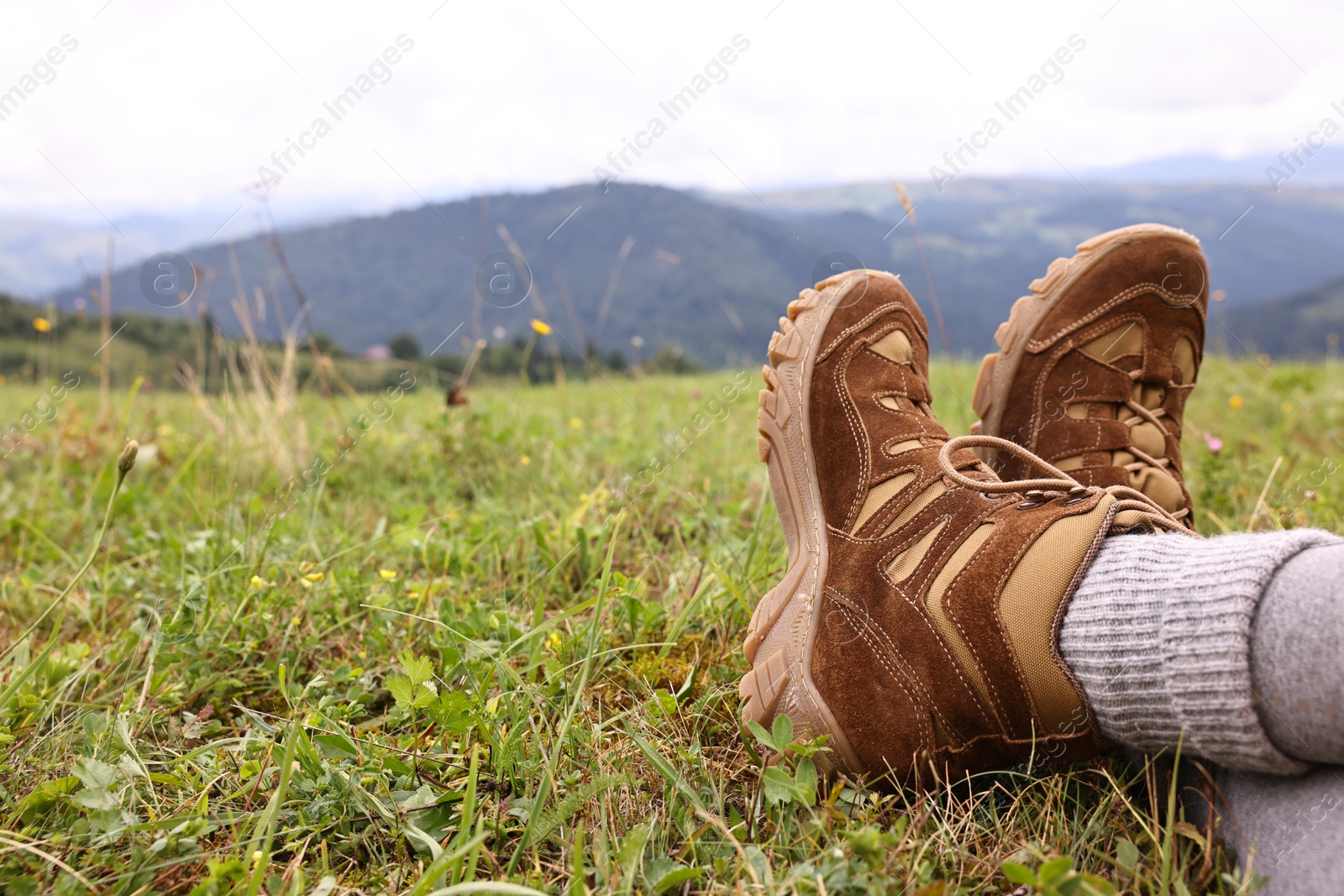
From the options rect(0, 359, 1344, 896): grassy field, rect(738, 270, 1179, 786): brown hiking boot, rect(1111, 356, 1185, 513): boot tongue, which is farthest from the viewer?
rect(1111, 356, 1185, 513): boot tongue

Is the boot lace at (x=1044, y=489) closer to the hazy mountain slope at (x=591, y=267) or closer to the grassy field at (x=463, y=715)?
the grassy field at (x=463, y=715)

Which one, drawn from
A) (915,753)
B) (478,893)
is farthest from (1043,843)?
(478,893)

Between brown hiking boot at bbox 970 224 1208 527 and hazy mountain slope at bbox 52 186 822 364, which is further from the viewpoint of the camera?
hazy mountain slope at bbox 52 186 822 364

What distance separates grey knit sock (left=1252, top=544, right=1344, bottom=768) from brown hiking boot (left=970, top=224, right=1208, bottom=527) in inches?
34.1

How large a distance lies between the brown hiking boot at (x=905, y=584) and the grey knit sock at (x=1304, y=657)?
0.21m

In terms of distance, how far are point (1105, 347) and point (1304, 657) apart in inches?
44.4

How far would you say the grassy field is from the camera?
2.79 ft

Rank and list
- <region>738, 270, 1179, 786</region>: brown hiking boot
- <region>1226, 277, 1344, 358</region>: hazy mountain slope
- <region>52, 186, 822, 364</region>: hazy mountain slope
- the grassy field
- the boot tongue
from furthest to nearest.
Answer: <region>1226, 277, 1344, 358</region>: hazy mountain slope < <region>52, 186, 822, 364</region>: hazy mountain slope < the boot tongue < <region>738, 270, 1179, 786</region>: brown hiking boot < the grassy field

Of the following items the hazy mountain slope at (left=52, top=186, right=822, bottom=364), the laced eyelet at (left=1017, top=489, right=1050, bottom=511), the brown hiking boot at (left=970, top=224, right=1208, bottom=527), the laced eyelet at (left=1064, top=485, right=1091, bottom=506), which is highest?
the brown hiking boot at (left=970, top=224, right=1208, bottom=527)

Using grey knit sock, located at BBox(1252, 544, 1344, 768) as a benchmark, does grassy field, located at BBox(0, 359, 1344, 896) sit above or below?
below

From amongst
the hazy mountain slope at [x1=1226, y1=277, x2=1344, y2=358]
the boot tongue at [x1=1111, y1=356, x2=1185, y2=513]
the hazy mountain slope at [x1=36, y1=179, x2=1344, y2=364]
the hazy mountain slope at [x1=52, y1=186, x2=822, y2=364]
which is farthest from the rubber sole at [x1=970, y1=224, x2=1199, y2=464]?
the hazy mountain slope at [x1=1226, y1=277, x2=1344, y2=358]

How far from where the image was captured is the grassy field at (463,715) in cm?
85

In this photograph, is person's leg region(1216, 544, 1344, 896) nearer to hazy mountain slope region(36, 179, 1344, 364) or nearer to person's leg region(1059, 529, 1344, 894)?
person's leg region(1059, 529, 1344, 894)

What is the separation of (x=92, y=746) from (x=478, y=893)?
663 millimetres
